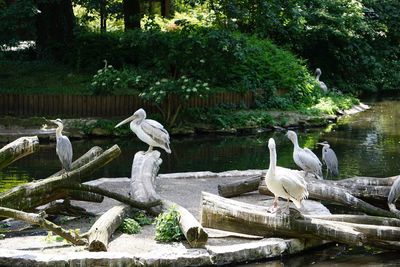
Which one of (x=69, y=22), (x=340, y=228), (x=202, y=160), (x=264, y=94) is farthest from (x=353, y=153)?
(x=69, y=22)

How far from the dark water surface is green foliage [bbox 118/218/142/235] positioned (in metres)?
4.69

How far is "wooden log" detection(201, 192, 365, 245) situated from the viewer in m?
12.1

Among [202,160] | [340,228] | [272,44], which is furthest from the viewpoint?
[272,44]

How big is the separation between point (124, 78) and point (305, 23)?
37.3 ft

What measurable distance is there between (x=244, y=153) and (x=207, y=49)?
4.77 m

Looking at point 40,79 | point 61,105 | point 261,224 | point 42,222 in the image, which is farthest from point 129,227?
point 40,79

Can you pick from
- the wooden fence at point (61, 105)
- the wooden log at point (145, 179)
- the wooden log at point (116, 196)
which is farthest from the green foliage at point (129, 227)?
the wooden fence at point (61, 105)

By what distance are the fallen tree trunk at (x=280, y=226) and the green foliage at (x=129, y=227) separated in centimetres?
103

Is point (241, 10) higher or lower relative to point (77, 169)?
higher

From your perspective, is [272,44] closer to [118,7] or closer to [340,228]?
[118,7]

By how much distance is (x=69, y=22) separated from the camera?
95.2ft

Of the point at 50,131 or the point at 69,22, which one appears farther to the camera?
the point at 69,22

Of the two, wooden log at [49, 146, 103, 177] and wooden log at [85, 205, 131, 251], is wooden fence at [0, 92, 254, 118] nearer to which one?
wooden log at [49, 146, 103, 177]

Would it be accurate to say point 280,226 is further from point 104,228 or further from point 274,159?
point 104,228
